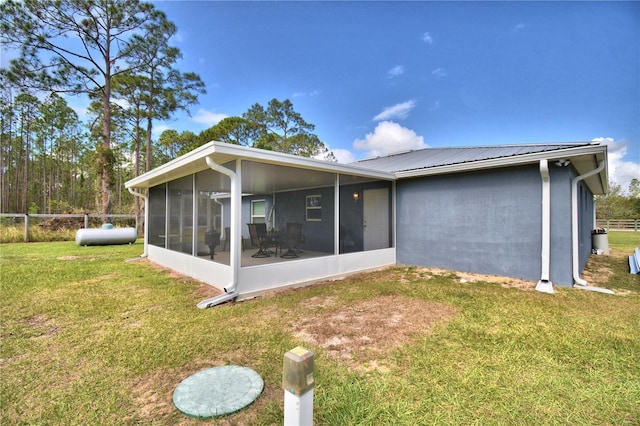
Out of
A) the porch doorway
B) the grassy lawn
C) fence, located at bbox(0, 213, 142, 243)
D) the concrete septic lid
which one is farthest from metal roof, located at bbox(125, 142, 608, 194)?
fence, located at bbox(0, 213, 142, 243)

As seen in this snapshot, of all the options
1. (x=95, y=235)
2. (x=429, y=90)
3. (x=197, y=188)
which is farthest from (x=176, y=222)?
(x=429, y=90)

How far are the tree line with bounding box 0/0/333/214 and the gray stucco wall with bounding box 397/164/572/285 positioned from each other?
1478 cm

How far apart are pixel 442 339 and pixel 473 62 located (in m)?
11.3

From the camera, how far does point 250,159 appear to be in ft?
14.2

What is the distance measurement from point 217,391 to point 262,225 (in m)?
4.96

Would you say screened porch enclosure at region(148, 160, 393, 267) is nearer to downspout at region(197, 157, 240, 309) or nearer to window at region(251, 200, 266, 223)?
downspout at region(197, 157, 240, 309)

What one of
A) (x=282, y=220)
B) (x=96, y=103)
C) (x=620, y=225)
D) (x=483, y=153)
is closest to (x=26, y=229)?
(x=96, y=103)

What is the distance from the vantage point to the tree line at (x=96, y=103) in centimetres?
1355

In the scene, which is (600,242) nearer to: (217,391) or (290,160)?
(290,160)

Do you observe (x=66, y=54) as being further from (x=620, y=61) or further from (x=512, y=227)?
(x=620, y=61)

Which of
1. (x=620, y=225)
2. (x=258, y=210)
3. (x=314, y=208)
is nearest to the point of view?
(x=314, y=208)

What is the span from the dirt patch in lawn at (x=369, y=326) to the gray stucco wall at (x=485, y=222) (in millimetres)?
2478

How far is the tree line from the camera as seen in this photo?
13547mm

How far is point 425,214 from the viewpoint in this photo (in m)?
6.62
